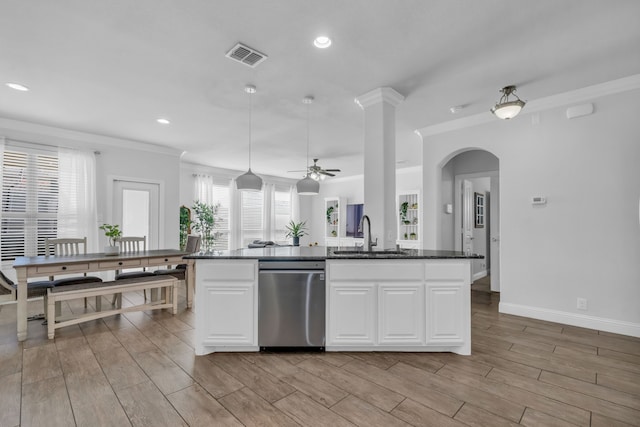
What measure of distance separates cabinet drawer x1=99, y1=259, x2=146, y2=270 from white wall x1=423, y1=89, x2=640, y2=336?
4.81m

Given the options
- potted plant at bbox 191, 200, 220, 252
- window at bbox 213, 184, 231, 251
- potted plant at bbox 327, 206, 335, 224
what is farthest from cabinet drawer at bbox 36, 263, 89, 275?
potted plant at bbox 327, 206, 335, 224

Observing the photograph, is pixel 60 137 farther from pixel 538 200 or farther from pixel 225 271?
pixel 538 200

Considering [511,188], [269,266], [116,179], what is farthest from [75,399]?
[511,188]

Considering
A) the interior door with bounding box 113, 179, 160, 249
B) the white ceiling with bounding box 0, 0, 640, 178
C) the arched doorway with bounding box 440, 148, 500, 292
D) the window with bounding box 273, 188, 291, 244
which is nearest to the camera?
the white ceiling with bounding box 0, 0, 640, 178

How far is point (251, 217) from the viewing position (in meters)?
8.45

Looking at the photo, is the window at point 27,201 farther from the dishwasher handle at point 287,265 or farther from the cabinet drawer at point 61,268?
the dishwasher handle at point 287,265

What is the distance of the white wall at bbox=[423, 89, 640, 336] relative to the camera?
318 cm

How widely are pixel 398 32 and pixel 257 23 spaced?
1.10m

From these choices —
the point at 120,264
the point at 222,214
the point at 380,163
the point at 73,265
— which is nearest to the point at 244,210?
the point at 222,214

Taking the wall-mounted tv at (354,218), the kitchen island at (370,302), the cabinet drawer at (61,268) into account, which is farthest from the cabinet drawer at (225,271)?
the wall-mounted tv at (354,218)

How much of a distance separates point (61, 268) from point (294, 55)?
3389 millimetres

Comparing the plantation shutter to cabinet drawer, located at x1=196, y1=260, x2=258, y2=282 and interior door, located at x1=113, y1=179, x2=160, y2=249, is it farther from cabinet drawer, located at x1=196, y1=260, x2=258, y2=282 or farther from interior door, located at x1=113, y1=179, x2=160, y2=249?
cabinet drawer, located at x1=196, y1=260, x2=258, y2=282

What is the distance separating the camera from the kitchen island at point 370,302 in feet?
8.91

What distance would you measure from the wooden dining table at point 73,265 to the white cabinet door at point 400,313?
2.33 meters
